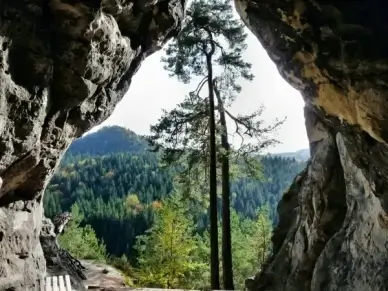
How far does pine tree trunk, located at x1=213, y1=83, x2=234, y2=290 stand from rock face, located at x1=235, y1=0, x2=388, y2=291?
5.32 feet

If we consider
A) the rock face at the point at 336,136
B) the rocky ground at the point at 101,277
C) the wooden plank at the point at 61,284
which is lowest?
the rocky ground at the point at 101,277

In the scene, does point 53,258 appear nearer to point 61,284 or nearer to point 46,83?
point 61,284

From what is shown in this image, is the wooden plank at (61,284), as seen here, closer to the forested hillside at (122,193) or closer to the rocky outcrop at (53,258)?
the rocky outcrop at (53,258)

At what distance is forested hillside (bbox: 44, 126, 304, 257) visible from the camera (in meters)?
64.5

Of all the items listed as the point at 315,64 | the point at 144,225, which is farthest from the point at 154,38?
the point at 144,225

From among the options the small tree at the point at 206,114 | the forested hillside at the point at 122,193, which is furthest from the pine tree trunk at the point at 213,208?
the forested hillside at the point at 122,193

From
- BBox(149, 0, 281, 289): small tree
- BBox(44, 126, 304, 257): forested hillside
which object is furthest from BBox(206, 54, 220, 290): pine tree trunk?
BBox(44, 126, 304, 257): forested hillside

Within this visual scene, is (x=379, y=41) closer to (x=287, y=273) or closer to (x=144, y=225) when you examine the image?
(x=287, y=273)

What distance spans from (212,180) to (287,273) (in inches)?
174

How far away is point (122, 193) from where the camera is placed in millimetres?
91188

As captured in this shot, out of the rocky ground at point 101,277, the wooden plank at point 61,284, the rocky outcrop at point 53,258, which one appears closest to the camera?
the wooden plank at point 61,284

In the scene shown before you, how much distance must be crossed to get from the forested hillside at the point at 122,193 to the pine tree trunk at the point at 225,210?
20328 millimetres

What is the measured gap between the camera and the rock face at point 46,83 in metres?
7.10

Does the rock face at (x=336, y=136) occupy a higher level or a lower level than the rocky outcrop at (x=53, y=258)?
higher
